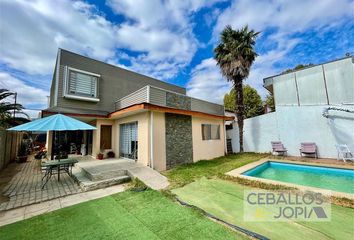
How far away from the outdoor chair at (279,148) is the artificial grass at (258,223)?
8617mm

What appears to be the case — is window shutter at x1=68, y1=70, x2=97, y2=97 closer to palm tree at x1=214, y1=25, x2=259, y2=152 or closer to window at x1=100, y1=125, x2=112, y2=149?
window at x1=100, y1=125, x2=112, y2=149

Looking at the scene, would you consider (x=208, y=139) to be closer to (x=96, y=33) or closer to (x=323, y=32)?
(x=96, y=33)

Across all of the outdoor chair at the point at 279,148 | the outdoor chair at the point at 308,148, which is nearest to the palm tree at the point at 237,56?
the outdoor chair at the point at 279,148

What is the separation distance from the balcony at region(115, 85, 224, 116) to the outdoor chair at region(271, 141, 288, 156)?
522 centimetres

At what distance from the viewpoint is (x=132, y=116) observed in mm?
9680

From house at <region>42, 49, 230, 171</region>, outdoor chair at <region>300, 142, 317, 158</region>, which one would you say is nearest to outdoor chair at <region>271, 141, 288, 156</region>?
outdoor chair at <region>300, 142, 317, 158</region>

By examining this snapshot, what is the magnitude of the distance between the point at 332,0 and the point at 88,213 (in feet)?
43.7

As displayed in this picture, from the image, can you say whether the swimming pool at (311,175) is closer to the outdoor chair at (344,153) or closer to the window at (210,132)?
the outdoor chair at (344,153)

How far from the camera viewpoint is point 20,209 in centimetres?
442

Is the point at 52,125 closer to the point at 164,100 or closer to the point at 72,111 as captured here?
the point at 72,111

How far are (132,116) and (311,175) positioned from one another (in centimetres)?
1027

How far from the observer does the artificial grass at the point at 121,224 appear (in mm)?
3086

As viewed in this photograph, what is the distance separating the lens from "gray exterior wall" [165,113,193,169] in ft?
30.0

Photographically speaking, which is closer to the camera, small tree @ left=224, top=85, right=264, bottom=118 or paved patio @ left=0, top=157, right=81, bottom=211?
paved patio @ left=0, top=157, right=81, bottom=211
